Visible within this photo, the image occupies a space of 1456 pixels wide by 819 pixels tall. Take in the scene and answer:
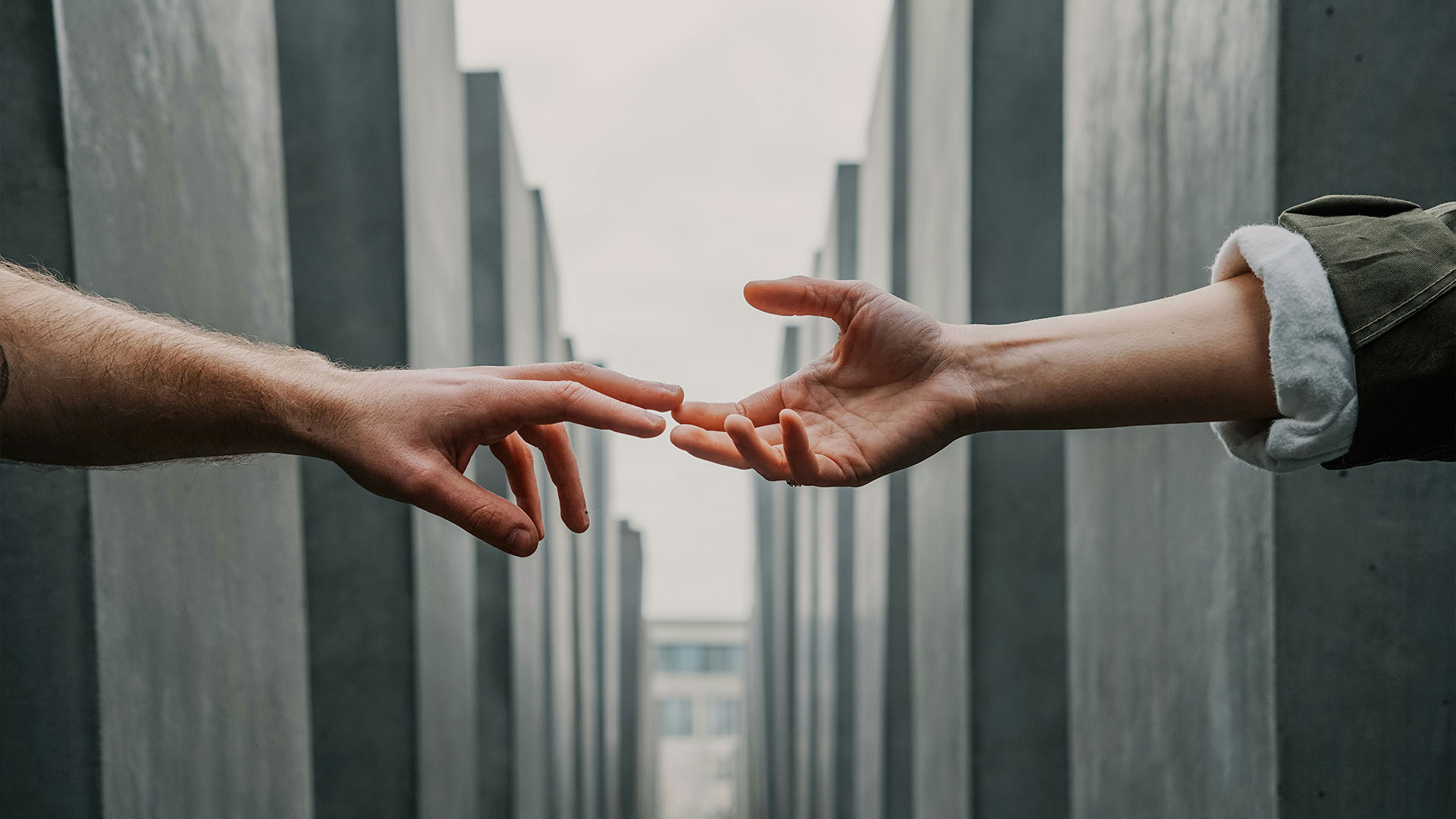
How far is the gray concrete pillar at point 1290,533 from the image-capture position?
8.06 ft

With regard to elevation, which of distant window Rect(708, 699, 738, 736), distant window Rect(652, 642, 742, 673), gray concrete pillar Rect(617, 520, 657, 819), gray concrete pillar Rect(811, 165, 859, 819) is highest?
gray concrete pillar Rect(811, 165, 859, 819)

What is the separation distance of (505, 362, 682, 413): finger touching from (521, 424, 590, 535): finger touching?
16 centimetres

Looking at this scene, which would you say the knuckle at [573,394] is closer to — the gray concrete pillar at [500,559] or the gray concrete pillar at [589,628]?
the gray concrete pillar at [500,559]

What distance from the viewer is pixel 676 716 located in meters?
40.8

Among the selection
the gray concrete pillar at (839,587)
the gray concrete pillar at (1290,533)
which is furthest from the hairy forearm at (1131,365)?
the gray concrete pillar at (839,587)

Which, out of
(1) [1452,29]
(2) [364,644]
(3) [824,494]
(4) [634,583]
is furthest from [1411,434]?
(4) [634,583]

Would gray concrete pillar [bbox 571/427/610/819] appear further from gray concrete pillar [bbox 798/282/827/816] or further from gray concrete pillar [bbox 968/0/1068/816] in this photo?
gray concrete pillar [bbox 968/0/1068/816]

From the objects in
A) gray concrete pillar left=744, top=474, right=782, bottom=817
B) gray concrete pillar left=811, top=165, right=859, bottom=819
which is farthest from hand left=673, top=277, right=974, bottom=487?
gray concrete pillar left=744, top=474, right=782, bottom=817

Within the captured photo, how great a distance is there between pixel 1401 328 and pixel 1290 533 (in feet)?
2.32

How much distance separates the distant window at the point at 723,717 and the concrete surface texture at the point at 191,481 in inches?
1505

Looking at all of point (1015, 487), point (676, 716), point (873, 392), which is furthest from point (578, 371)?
point (676, 716)

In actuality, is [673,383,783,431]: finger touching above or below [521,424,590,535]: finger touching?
above

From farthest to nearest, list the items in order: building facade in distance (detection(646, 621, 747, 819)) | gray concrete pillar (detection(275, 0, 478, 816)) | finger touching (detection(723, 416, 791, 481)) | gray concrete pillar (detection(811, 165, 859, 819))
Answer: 1. building facade in distance (detection(646, 621, 747, 819))
2. gray concrete pillar (detection(811, 165, 859, 819))
3. gray concrete pillar (detection(275, 0, 478, 816))
4. finger touching (detection(723, 416, 791, 481))

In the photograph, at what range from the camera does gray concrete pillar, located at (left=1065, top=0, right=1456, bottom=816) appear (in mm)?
2457
